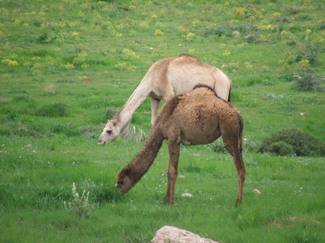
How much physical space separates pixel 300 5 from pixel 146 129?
29.3m

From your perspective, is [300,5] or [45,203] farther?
[300,5]

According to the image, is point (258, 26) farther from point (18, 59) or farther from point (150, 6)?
point (18, 59)

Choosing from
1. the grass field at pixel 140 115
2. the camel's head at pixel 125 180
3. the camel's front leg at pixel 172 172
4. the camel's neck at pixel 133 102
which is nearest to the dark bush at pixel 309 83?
the grass field at pixel 140 115

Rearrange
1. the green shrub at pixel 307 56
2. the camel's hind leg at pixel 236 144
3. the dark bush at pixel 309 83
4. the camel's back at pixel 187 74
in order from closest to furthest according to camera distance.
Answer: the camel's hind leg at pixel 236 144 → the camel's back at pixel 187 74 → the dark bush at pixel 309 83 → the green shrub at pixel 307 56

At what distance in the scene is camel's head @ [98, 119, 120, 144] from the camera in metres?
16.9

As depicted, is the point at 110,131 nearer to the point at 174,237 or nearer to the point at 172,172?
the point at 172,172

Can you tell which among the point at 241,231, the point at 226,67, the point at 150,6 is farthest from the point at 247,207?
the point at 150,6

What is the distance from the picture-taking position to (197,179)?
1405 centimetres

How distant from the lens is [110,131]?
1697cm

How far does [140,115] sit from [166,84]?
5224mm

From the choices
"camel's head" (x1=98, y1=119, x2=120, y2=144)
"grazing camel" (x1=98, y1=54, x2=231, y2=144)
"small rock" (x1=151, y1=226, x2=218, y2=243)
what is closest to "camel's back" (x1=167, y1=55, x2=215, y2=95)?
"grazing camel" (x1=98, y1=54, x2=231, y2=144)

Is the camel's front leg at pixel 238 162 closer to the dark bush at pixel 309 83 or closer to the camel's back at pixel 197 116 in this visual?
the camel's back at pixel 197 116

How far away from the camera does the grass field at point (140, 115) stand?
412 inches

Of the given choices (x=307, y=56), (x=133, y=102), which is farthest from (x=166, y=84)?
(x=307, y=56)
